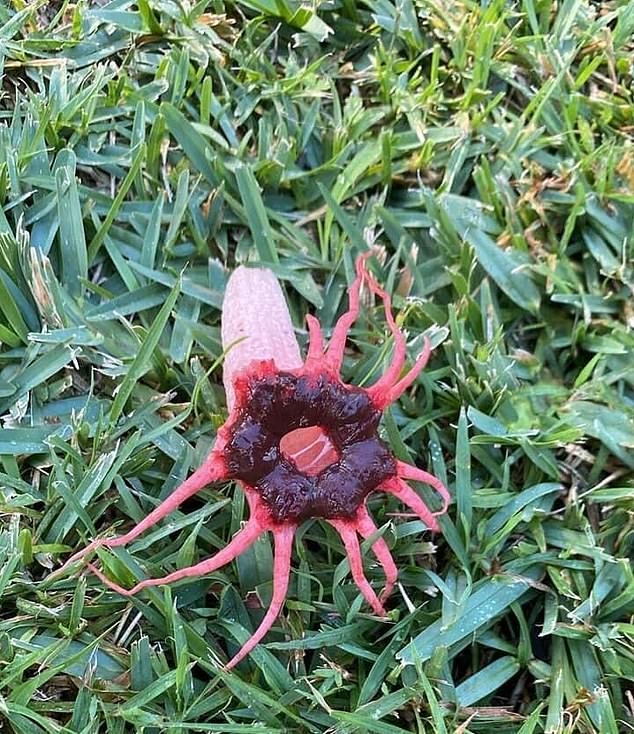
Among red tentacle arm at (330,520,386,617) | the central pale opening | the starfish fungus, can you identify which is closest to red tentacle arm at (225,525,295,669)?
the starfish fungus

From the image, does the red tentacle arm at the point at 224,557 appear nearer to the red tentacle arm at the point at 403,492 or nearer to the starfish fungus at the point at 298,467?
the starfish fungus at the point at 298,467

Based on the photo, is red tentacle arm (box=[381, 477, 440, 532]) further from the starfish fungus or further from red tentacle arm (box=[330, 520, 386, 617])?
red tentacle arm (box=[330, 520, 386, 617])

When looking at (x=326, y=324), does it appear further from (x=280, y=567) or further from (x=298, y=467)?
(x=280, y=567)

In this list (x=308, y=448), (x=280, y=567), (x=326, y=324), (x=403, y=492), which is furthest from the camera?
(x=326, y=324)

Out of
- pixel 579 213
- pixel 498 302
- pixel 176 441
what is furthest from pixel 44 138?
pixel 579 213

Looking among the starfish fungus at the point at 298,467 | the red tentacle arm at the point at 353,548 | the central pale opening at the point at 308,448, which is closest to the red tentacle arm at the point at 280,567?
the starfish fungus at the point at 298,467

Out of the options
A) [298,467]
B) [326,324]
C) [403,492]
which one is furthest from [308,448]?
[326,324]
